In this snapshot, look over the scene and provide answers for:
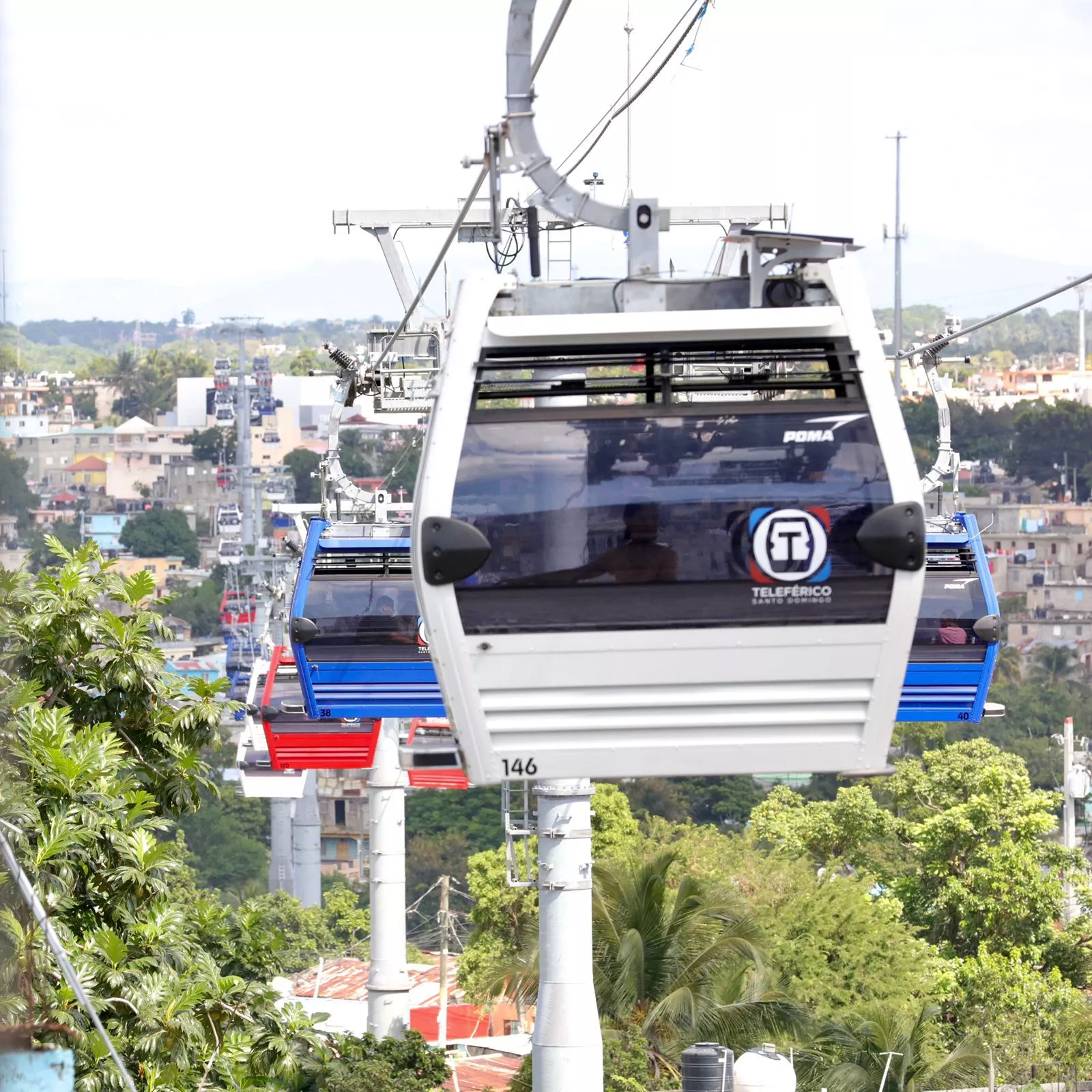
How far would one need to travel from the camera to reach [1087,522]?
12731 centimetres

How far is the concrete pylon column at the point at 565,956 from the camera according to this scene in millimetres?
15406

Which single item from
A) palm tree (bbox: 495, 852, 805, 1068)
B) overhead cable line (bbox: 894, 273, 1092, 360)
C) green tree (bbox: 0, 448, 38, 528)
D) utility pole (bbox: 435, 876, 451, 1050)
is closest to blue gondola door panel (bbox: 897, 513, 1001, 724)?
overhead cable line (bbox: 894, 273, 1092, 360)

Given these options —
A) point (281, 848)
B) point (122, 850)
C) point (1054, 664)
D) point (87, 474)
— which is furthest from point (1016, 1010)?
point (87, 474)

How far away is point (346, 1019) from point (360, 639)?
23524 millimetres

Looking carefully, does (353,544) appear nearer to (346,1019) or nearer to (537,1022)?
(537,1022)

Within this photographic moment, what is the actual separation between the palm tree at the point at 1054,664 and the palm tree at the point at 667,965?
79.7 meters

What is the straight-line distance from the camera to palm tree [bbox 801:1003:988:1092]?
20500mm

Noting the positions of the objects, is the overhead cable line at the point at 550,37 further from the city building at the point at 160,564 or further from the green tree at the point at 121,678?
the city building at the point at 160,564

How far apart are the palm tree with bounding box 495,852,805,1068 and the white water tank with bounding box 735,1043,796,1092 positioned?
724 cm

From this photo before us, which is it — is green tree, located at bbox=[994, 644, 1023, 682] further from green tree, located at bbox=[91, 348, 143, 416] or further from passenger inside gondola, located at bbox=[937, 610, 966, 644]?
green tree, located at bbox=[91, 348, 143, 416]

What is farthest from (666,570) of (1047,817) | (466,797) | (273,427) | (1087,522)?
(273,427)

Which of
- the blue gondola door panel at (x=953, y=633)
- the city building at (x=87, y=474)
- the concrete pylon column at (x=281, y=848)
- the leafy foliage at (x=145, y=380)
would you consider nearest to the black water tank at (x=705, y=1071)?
the blue gondola door panel at (x=953, y=633)

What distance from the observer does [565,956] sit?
15.6m

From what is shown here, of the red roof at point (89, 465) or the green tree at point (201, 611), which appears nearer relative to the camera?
the green tree at point (201, 611)
